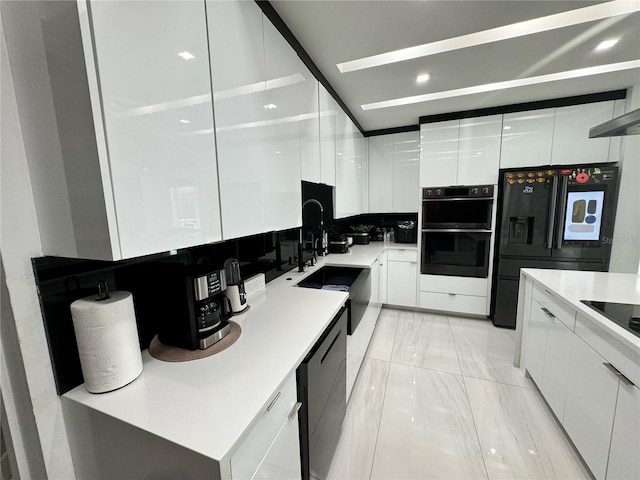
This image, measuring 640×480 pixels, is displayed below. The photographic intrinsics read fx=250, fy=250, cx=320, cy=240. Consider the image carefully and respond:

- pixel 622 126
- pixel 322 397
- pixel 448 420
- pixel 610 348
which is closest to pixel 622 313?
pixel 610 348

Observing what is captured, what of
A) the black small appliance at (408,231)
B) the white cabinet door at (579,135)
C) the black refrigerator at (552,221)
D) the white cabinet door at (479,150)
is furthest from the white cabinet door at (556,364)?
the white cabinet door at (579,135)

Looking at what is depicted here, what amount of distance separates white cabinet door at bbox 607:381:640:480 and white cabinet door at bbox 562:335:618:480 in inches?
1.3

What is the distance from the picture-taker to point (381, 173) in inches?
137

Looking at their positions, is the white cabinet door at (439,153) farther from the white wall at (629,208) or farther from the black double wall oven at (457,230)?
the white wall at (629,208)

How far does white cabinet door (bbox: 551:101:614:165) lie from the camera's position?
2.42 m

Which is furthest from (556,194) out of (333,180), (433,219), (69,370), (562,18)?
(69,370)

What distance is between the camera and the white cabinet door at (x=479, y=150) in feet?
8.98

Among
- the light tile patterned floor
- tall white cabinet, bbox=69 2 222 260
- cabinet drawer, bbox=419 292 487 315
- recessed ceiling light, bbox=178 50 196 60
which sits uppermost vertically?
recessed ceiling light, bbox=178 50 196 60

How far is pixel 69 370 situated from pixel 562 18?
2.85 m

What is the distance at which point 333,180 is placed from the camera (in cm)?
220

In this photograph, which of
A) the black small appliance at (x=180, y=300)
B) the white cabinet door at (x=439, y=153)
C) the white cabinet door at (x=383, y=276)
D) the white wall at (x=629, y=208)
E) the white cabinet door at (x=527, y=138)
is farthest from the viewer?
the white cabinet door at (x=383, y=276)

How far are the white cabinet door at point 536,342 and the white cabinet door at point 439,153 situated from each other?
160 centimetres

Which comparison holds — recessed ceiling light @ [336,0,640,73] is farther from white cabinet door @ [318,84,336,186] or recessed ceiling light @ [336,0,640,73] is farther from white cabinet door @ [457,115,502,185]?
white cabinet door @ [457,115,502,185]

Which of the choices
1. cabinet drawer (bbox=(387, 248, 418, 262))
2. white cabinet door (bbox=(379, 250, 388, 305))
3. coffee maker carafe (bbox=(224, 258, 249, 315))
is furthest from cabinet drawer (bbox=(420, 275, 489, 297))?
coffee maker carafe (bbox=(224, 258, 249, 315))
